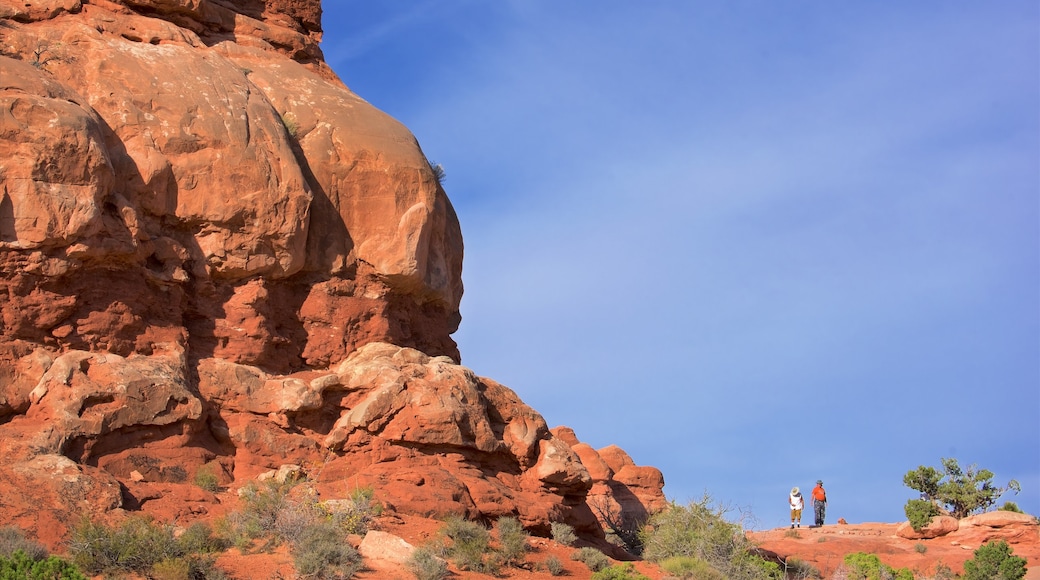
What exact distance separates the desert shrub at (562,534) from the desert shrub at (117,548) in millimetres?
5992

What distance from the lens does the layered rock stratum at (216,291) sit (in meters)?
14.5

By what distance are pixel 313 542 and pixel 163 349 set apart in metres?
4.23

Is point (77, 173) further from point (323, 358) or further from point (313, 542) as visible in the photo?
point (313, 542)

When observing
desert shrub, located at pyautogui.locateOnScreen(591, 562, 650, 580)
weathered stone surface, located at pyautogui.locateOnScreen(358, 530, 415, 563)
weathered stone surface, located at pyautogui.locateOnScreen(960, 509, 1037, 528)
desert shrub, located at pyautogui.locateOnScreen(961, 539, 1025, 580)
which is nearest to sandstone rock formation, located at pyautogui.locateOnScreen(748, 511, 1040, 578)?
weathered stone surface, located at pyautogui.locateOnScreen(960, 509, 1037, 528)

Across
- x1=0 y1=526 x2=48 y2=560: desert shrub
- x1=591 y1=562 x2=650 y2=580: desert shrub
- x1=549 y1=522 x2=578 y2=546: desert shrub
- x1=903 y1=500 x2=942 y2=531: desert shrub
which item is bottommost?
x1=0 y1=526 x2=48 y2=560: desert shrub

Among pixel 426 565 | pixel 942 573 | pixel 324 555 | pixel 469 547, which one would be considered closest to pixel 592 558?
pixel 469 547

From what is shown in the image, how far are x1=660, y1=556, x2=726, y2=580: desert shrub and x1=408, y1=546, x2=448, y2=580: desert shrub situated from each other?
3.58m

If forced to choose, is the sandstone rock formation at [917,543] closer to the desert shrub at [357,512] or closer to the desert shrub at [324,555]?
the desert shrub at [357,512]

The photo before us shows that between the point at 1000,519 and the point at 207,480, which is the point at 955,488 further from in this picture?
the point at 207,480

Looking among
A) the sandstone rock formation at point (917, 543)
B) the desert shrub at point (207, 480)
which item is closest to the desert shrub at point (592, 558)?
the desert shrub at point (207, 480)

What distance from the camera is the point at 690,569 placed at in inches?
612

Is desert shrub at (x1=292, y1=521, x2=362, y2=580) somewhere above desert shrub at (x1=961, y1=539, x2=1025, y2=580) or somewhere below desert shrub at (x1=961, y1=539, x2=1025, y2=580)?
below

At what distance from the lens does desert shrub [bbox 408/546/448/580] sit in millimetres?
13112

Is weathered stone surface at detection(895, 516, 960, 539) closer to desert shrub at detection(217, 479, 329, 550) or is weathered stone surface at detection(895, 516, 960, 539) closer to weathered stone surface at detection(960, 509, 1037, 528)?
weathered stone surface at detection(960, 509, 1037, 528)
